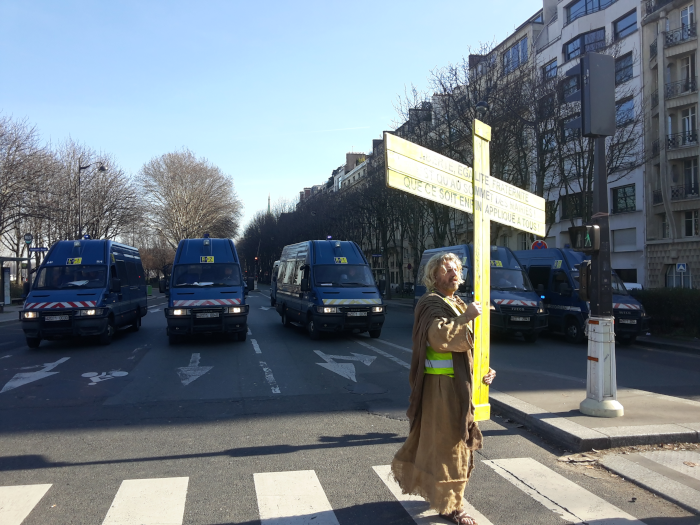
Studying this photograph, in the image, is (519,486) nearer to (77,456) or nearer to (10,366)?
(77,456)

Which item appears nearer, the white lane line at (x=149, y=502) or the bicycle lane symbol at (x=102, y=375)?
the white lane line at (x=149, y=502)

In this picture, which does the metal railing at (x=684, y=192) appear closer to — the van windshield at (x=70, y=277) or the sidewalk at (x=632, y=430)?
the sidewalk at (x=632, y=430)

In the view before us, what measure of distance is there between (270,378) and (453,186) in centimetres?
585

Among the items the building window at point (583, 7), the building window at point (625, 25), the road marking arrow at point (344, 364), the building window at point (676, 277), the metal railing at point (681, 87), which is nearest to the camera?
the road marking arrow at point (344, 364)

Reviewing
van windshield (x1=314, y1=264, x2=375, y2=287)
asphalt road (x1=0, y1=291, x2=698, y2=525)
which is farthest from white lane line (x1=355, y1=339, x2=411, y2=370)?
van windshield (x1=314, y1=264, x2=375, y2=287)

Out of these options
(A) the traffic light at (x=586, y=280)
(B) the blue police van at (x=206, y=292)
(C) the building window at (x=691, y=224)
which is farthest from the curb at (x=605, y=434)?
(C) the building window at (x=691, y=224)

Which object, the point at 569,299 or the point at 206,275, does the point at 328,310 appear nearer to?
the point at 206,275

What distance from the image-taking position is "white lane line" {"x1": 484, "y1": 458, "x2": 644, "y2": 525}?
4.18 meters

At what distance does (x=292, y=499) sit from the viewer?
14.9 ft

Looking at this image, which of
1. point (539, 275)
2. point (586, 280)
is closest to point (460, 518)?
point (586, 280)

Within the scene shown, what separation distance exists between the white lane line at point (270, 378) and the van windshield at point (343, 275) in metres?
4.52

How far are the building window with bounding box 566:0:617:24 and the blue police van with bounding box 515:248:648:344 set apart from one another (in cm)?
2866

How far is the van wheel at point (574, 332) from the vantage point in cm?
1577

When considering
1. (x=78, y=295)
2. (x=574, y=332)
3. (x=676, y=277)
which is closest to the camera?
(x=78, y=295)
